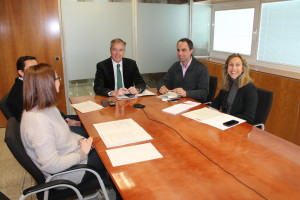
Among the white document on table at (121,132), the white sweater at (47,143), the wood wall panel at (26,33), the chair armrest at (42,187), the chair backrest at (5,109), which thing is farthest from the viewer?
the wood wall panel at (26,33)

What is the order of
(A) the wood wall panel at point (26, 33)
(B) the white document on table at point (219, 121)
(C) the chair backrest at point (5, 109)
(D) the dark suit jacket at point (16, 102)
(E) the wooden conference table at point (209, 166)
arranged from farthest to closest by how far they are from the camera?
(A) the wood wall panel at point (26, 33) < (D) the dark suit jacket at point (16, 102) < (C) the chair backrest at point (5, 109) < (B) the white document on table at point (219, 121) < (E) the wooden conference table at point (209, 166)

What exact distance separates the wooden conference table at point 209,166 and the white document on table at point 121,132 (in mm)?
50

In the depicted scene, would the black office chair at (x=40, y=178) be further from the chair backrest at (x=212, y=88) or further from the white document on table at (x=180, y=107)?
the chair backrest at (x=212, y=88)

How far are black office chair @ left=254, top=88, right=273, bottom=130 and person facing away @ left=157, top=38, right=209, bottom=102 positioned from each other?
2.27 feet

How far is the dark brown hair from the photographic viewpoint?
5.17 ft

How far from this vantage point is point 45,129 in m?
1.53

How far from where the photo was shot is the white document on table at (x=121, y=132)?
172 cm

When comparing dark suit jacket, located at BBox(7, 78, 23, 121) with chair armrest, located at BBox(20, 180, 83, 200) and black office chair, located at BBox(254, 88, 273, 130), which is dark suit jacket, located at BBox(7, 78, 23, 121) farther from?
black office chair, located at BBox(254, 88, 273, 130)

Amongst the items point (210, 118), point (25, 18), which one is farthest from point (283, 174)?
point (25, 18)

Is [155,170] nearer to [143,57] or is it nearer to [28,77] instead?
[28,77]

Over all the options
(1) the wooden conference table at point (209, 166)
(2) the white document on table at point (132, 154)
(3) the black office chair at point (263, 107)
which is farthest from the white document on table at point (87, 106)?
(3) the black office chair at point (263, 107)

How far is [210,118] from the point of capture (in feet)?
6.97

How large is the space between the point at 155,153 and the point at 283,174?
0.70 meters

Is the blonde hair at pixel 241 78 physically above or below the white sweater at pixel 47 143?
above
